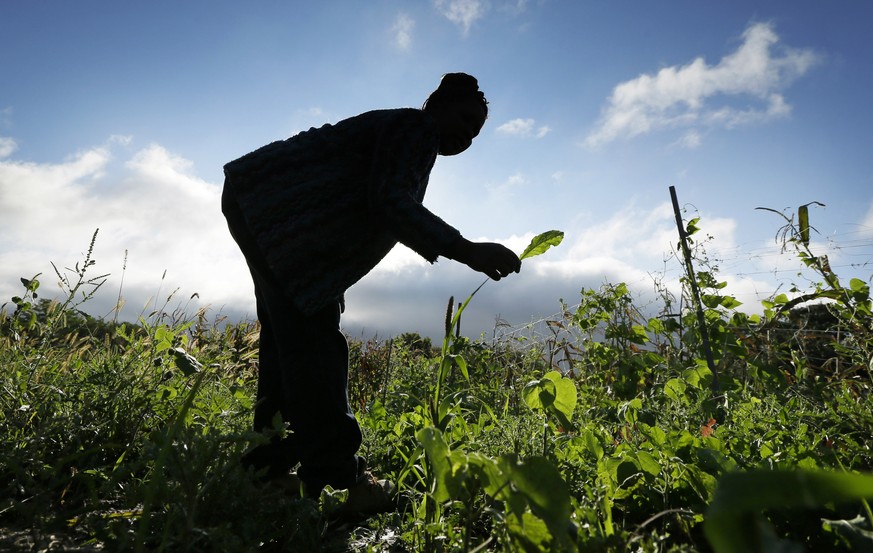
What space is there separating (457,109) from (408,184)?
604 millimetres

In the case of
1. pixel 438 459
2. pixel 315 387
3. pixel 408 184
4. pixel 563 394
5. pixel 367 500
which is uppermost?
pixel 408 184

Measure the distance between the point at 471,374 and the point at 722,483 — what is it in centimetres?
389

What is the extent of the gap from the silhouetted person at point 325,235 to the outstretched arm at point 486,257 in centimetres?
19

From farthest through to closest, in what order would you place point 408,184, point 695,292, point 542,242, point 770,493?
point 695,292 → point 408,184 → point 542,242 → point 770,493

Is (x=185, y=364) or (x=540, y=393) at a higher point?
(x=185, y=364)

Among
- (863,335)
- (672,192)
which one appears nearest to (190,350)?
(672,192)

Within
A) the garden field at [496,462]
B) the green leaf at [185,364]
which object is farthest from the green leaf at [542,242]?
the green leaf at [185,364]

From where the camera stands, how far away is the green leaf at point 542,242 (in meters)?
1.63

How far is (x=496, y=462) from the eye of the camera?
0.99 metres

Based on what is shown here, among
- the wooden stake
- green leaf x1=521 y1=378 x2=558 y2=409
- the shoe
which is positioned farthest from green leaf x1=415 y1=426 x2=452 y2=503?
the wooden stake

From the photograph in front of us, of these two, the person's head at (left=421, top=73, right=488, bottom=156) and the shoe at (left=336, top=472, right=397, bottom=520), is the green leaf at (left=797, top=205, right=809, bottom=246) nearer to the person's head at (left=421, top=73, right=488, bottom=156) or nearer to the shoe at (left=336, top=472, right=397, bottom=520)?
the person's head at (left=421, top=73, right=488, bottom=156)

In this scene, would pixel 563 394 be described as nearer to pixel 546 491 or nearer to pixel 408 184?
pixel 546 491

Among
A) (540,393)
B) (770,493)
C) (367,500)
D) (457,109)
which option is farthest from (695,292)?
(770,493)

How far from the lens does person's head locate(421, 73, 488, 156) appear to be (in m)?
2.30
